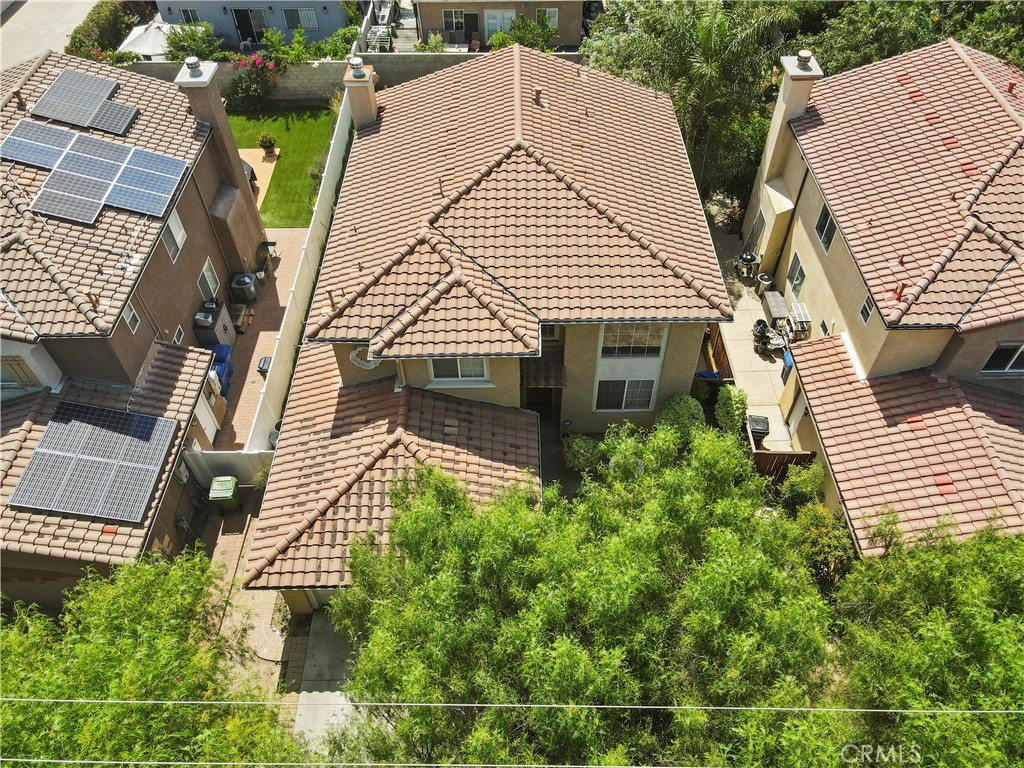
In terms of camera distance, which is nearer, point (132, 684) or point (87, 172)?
point (132, 684)

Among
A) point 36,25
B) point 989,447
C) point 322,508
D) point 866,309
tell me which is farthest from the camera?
point 36,25

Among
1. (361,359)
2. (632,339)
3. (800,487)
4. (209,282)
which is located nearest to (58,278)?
(209,282)

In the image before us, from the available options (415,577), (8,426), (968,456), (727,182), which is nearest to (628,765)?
(415,577)

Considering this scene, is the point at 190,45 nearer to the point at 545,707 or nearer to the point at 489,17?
the point at 489,17

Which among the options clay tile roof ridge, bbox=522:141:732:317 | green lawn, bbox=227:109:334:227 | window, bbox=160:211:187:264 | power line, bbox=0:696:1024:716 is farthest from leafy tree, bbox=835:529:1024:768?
green lawn, bbox=227:109:334:227

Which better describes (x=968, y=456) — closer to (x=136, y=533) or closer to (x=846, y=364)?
(x=846, y=364)

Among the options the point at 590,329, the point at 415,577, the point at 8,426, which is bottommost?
the point at 8,426
